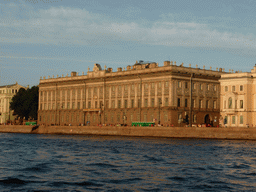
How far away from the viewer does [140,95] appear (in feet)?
313

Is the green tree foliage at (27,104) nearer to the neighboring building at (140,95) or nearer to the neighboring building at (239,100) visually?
the neighboring building at (140,95)

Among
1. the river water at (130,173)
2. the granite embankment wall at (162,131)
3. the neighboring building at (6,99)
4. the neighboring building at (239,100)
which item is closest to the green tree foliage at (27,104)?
the neighboring building at (6,99)

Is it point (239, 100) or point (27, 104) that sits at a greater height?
point (27, 104)

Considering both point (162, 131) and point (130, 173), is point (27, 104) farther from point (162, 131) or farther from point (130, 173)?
point (130, 173)

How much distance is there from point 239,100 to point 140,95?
2401cm

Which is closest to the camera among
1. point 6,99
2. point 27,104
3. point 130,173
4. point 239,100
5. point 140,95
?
point 130,173

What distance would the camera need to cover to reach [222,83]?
8088cm

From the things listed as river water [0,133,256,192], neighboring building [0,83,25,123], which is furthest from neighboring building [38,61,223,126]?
river water [0,133,256,192]

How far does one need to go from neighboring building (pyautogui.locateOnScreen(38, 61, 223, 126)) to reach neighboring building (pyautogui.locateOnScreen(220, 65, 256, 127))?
10715 mm

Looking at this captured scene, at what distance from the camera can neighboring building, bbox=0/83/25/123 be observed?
15638 centimetres

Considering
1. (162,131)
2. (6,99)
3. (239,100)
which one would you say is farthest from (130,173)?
(6,99)

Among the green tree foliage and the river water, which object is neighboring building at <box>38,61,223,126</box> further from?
the river water

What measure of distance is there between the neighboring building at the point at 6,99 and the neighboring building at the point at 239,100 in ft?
312

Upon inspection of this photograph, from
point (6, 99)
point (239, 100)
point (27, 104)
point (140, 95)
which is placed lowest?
point (239, 100)
